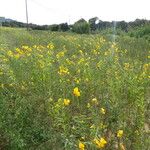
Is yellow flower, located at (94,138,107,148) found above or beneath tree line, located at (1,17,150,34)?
above

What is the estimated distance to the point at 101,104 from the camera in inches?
208

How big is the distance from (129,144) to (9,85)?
5.24 feet

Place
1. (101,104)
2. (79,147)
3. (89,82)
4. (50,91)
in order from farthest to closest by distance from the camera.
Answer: (89,82) → (101,104) → (50,91) → (79,147)

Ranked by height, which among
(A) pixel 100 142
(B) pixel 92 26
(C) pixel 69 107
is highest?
(A) pixel 100 142

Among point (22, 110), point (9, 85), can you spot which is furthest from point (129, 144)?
point (9, 85)

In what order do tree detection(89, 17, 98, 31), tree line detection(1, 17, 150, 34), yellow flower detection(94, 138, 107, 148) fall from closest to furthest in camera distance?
yellow flower detection(94, 138, 107, 148)
tree line detection(1, 17, 150, 34)
tree detection(89, 17, 98, 31)

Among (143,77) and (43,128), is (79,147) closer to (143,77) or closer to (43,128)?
(43,128)

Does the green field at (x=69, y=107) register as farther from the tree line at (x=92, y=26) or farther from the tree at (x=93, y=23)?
the tree at (x=93, y=23)

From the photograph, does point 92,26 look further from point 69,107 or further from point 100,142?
point 100,142

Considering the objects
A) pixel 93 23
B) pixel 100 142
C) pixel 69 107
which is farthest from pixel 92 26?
pixel 100 142

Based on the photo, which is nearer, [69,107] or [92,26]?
[69,107]

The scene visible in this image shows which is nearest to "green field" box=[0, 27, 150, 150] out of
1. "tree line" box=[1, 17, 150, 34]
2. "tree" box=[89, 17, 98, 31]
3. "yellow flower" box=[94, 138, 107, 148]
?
"yellow flower" box=[94, 138, 107, 148]

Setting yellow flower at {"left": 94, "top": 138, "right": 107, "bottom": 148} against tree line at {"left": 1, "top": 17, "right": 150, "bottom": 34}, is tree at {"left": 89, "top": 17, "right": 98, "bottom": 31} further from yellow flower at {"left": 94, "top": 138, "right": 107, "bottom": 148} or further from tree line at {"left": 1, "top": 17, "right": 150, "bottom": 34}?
yellow flower at {"left": 94, "top": 138, "right": 107, "bottom": 148}

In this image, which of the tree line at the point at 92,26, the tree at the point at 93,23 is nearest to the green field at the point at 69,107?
the tree line at the point at 92,26
